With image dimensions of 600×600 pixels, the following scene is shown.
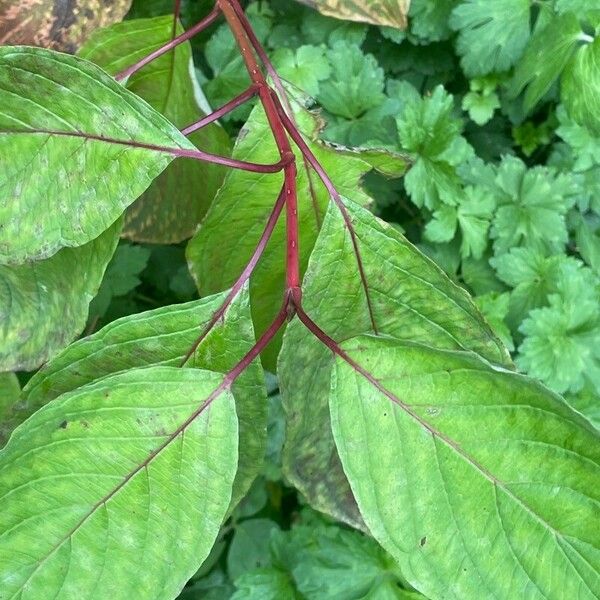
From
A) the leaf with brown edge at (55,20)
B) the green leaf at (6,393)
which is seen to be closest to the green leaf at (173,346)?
the green leaf at (6,393)

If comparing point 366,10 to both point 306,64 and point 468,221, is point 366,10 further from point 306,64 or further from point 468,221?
point 468,221

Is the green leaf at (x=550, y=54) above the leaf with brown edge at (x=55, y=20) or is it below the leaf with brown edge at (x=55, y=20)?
below

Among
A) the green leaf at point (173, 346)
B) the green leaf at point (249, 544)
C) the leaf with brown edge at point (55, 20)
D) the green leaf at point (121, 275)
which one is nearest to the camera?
the green leaf at point (173, 346)

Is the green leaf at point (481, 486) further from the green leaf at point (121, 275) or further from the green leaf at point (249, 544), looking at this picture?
the green leaf at point (249, 544)

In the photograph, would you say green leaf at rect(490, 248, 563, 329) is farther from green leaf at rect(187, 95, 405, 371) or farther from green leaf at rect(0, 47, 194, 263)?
green leaf at rect(0, 47, 194, 263)

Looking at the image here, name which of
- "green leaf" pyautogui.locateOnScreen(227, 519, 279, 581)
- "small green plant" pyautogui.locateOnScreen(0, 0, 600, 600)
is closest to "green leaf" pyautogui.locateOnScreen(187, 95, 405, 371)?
"small green plant" pyautogui.locateOnScreen(0, 0, 600, 600)

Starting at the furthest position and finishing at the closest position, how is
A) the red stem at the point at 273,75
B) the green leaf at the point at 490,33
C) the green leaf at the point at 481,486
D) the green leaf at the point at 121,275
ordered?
the green leaf at the point at 121,275, the green leaf at the point at 490,33, the red stem at the point at 273,75, the green leaf at the point at 481,486

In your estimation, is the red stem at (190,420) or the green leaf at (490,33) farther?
the green leaf at (490,33)
